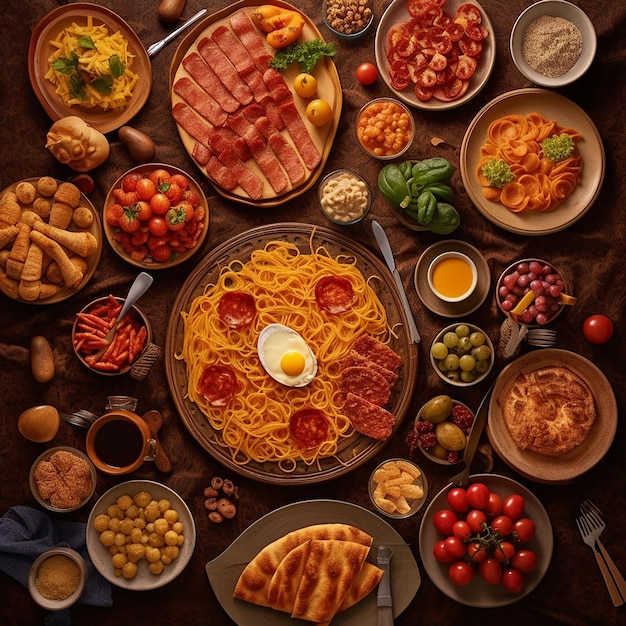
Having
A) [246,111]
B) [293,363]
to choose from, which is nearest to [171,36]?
[246,111]

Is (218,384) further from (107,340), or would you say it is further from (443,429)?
(443,429)

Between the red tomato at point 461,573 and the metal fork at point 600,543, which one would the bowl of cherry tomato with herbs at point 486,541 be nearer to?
the red tomato at point 461,573

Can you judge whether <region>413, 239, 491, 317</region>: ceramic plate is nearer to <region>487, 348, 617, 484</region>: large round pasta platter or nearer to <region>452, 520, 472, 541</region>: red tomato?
<region>487, 348, 617, 484</region>: large round pasta platter

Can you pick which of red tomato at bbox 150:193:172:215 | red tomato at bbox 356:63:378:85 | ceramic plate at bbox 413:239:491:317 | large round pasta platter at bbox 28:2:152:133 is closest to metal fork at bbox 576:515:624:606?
ceramic plate at bbox 413:239:491:317

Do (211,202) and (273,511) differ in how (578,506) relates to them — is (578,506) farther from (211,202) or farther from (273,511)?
(211,202)

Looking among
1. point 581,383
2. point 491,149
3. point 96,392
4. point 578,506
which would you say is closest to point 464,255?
point 491,149

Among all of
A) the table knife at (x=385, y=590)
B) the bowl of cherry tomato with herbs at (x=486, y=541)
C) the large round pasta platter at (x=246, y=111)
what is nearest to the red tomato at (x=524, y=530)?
the bowl of cherry tomato with herbs at (x=486, y=541)
